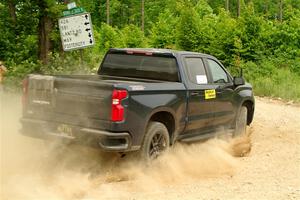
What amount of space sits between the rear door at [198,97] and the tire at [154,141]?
2.25 feet

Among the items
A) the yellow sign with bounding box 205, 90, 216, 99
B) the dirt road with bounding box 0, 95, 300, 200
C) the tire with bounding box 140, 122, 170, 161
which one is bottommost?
the dirt road with bounding box 0, 95, 300, 200

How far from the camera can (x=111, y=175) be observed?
690 centimetres

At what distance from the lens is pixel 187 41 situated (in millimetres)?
24281

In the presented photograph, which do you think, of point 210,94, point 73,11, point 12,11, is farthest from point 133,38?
point 210,94

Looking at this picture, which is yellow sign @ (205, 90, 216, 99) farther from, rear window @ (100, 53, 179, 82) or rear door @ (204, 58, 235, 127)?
rear window @ (100, 53, 179, 82)

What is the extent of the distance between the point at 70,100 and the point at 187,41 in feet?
58.9

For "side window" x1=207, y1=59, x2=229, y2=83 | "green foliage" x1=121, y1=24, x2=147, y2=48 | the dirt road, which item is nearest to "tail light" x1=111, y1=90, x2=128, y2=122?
the dirt road

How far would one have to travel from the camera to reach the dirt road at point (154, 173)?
6.02 meters

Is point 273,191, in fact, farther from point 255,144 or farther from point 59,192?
point 255,144

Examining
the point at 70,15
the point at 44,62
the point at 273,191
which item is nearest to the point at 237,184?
the point at 273,191

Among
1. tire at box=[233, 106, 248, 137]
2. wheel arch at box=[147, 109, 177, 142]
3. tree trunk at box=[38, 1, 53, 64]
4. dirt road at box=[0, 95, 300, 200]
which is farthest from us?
tree trunk at box=[38, 1, 53, 64]

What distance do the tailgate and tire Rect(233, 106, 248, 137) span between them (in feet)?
12.8

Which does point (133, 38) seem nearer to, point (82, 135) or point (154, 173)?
point (154, 173)

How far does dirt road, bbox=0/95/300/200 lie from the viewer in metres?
6.02
